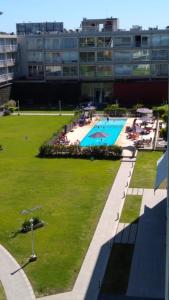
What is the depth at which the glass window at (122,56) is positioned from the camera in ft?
221

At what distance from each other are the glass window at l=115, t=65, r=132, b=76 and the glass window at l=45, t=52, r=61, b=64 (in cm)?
935

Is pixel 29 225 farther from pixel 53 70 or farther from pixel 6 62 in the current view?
pixel 53 70

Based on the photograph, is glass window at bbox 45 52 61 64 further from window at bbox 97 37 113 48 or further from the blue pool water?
the blue pool water

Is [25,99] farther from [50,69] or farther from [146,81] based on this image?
[146,81]

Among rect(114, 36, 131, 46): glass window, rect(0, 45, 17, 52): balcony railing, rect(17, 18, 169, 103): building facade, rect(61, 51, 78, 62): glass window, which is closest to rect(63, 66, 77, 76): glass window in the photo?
rect(17, 18, 169, 103): building facade

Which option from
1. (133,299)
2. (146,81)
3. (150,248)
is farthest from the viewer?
(146,81)

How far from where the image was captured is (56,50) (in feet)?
227

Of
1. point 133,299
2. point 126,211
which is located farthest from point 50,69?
point 133,299

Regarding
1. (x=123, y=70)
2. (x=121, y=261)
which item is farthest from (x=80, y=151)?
(x=123, y=70)

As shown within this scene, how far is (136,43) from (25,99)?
19.4 meters

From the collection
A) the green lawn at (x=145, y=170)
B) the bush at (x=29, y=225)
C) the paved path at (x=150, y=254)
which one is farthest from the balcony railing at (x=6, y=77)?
the bush at (x=29, y=225)

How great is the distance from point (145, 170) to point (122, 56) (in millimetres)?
36468

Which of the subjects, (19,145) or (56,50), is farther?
(56,50)

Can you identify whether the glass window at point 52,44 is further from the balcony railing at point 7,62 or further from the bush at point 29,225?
the bush at point 29,225
